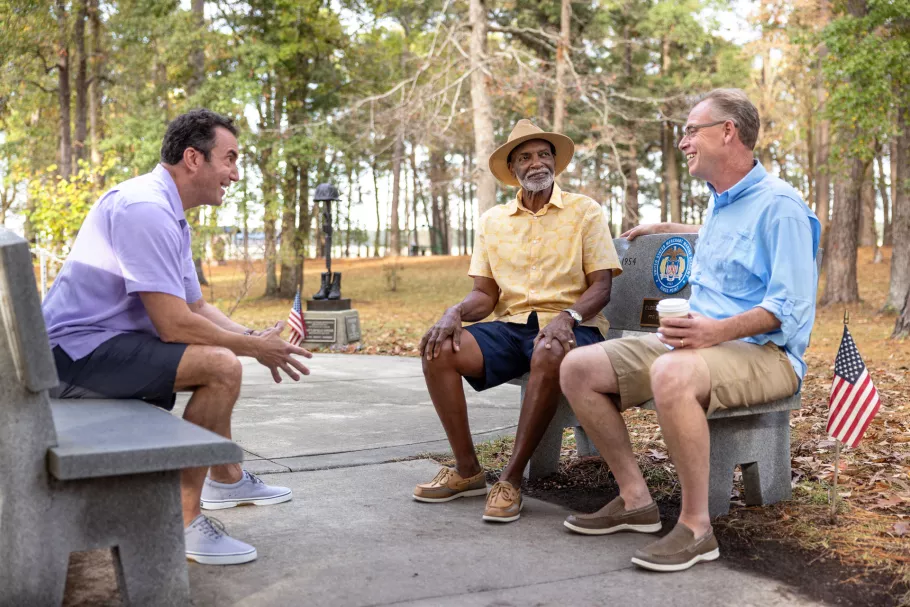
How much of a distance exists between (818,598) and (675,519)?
3.17ft

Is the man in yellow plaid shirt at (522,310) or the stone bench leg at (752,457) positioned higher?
the man in yellow plaid shirt at (522,310)

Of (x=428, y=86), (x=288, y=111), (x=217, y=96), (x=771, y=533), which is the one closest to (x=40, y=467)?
(x=771, y=533)

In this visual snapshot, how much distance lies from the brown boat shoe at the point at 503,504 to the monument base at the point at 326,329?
9.20 metres

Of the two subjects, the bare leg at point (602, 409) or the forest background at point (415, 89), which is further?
the forest background at point (415, 89)

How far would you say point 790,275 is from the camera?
3.48 meters

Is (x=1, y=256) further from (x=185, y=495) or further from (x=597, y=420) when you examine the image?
(x=597, y=420)

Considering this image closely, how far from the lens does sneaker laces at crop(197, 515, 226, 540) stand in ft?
10.9

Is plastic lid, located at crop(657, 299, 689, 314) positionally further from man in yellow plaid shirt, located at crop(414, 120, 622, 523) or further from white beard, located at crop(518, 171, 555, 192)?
white beard, located at crop(518, 171, 555, 192)

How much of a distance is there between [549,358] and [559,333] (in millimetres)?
127

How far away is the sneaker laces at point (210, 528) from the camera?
10.9 feet

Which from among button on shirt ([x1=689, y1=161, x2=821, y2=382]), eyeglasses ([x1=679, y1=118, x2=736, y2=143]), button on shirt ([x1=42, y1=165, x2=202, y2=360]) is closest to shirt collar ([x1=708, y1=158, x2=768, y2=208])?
button on shirt ([x1=689, y1=161, x2=821, y2=382])

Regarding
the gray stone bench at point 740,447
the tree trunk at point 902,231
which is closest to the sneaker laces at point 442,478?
the gray stone bench at point 740,447

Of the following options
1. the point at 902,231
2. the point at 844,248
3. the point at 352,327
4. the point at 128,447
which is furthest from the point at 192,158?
the point at 844,248

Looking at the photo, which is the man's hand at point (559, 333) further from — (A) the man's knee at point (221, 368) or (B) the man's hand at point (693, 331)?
(A) the man's knee at point (221, 368)
